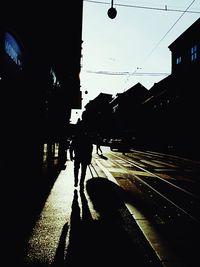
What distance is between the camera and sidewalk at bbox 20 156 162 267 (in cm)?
346

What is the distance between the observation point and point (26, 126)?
489 cm

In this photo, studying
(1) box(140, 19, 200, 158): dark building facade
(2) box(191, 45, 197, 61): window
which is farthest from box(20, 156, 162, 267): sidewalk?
(2) box(191, 45, 197, 61): window

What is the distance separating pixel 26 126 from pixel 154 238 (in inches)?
119

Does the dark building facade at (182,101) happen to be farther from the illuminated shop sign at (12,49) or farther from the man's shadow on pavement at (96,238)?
the illuminated shop sign at (12,49)

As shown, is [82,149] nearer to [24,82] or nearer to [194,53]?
[24,82]

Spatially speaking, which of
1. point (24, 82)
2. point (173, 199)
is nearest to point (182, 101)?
point (173, 199)

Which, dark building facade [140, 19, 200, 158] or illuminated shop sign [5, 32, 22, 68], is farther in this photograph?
dark building facade [140, 19, 200, 158]

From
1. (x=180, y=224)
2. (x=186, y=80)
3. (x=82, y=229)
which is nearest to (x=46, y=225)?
(x=82, y=229)

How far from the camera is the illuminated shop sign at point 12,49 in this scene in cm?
394

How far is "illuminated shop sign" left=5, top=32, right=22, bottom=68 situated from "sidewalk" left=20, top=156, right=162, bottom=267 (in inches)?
115

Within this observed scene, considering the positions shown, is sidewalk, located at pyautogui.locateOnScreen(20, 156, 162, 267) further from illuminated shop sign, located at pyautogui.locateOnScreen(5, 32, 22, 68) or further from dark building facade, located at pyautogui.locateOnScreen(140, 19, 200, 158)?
dark building facade, located at pyautogui.locateOnScreen(140, 19, 200, 158)

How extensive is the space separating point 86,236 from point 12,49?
10.8ft

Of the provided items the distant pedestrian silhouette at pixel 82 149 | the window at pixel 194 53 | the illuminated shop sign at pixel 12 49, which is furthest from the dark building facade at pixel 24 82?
the window at pixel 194 53

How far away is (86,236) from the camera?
4.25 m
